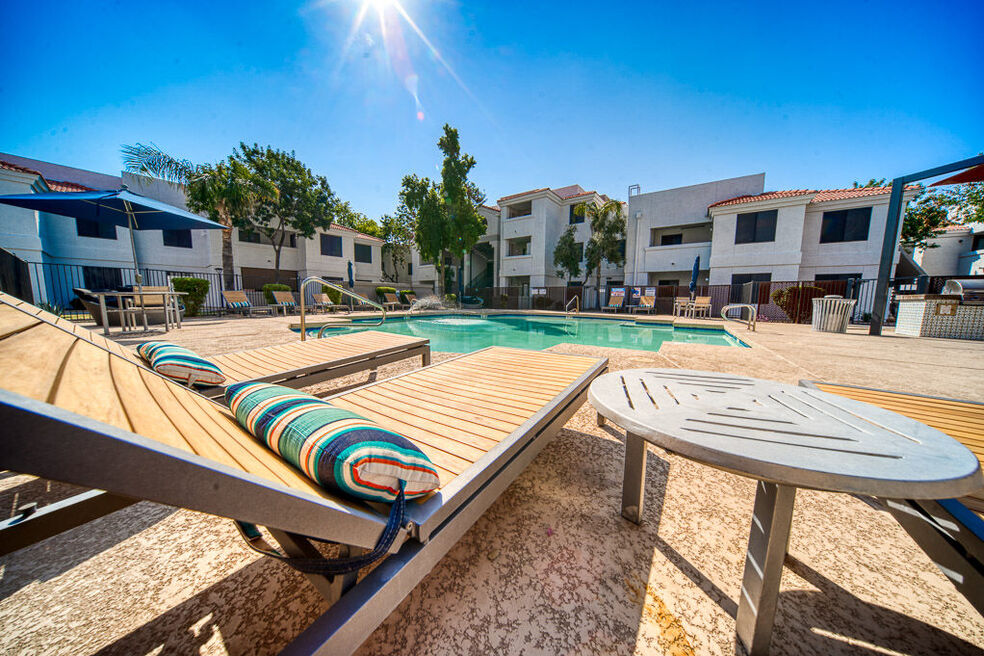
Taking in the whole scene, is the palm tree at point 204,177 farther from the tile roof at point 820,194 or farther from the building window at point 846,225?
the building window at point 846,225

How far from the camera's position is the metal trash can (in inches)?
335

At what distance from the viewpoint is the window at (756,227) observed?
14773 millimetres

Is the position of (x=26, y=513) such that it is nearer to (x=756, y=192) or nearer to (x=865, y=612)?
(x=865, y=612)

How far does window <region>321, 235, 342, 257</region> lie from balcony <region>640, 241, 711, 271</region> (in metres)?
18.6

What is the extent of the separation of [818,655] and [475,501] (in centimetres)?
111

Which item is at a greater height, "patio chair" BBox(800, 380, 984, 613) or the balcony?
the balcony

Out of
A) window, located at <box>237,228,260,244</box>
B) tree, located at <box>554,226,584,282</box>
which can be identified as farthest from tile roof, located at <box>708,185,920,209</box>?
window, located at <box>237,228,260,244</box>

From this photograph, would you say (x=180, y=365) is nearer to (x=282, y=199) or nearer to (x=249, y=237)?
(x=282, y=199)

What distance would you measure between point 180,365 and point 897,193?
43.2ft

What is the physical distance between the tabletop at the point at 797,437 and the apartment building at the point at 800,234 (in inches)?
697

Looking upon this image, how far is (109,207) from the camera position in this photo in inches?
251

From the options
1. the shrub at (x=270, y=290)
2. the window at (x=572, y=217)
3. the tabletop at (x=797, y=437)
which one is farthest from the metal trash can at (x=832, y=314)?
the shrub at (x=270, y=290)

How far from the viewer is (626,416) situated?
1118mm

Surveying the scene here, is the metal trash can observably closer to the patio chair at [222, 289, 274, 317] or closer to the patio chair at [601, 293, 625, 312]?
the patio chair at [601, 293, 625, 312]
